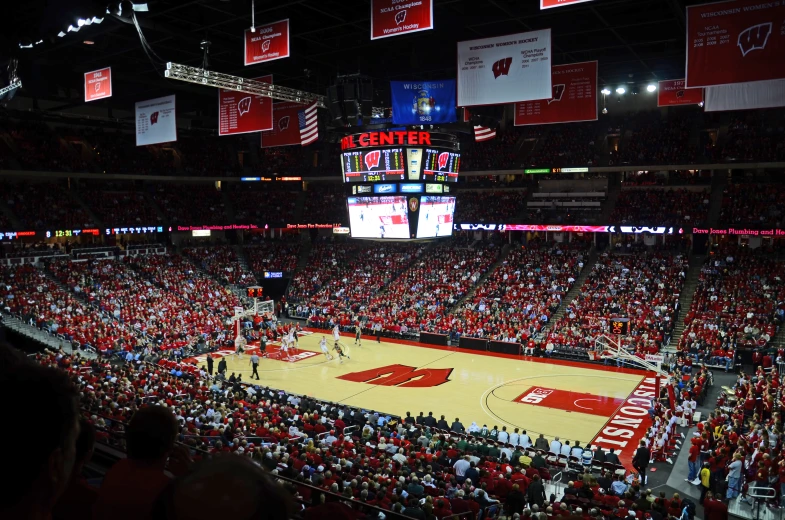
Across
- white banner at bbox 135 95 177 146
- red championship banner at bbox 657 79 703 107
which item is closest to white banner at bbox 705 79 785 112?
red championship banner at bbox 657 79 703 107

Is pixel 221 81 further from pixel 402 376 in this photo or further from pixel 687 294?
pixel 687 294

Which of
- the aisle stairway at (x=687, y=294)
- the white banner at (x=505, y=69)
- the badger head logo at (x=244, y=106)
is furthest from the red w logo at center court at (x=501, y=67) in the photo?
the aisle stairway at (x=687, y=294)

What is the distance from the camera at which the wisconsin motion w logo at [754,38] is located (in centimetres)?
1347

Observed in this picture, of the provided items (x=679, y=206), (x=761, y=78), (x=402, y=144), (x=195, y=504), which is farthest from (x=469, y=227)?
(x=195, y=504)

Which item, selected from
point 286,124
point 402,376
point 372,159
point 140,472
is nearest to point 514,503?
point 140,472

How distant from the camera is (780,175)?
111ft

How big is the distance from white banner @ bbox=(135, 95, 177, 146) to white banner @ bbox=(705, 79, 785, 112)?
756 inches

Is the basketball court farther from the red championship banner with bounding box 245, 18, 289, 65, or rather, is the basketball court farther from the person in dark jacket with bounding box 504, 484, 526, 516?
the red championship banner with bounding box 245, 18, 289, 65

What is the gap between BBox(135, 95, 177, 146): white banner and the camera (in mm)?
24422

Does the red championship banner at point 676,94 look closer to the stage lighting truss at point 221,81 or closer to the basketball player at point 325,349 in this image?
the stage lighting truss at point 221,81

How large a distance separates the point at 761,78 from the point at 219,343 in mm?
26960

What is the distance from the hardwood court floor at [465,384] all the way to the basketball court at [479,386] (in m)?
0.04

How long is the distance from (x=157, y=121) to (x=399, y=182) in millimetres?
10319

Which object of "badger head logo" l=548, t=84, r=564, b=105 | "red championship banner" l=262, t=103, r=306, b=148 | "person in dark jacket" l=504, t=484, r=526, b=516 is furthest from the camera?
"red championship banner" l=262, t=103, r=306, b=148
